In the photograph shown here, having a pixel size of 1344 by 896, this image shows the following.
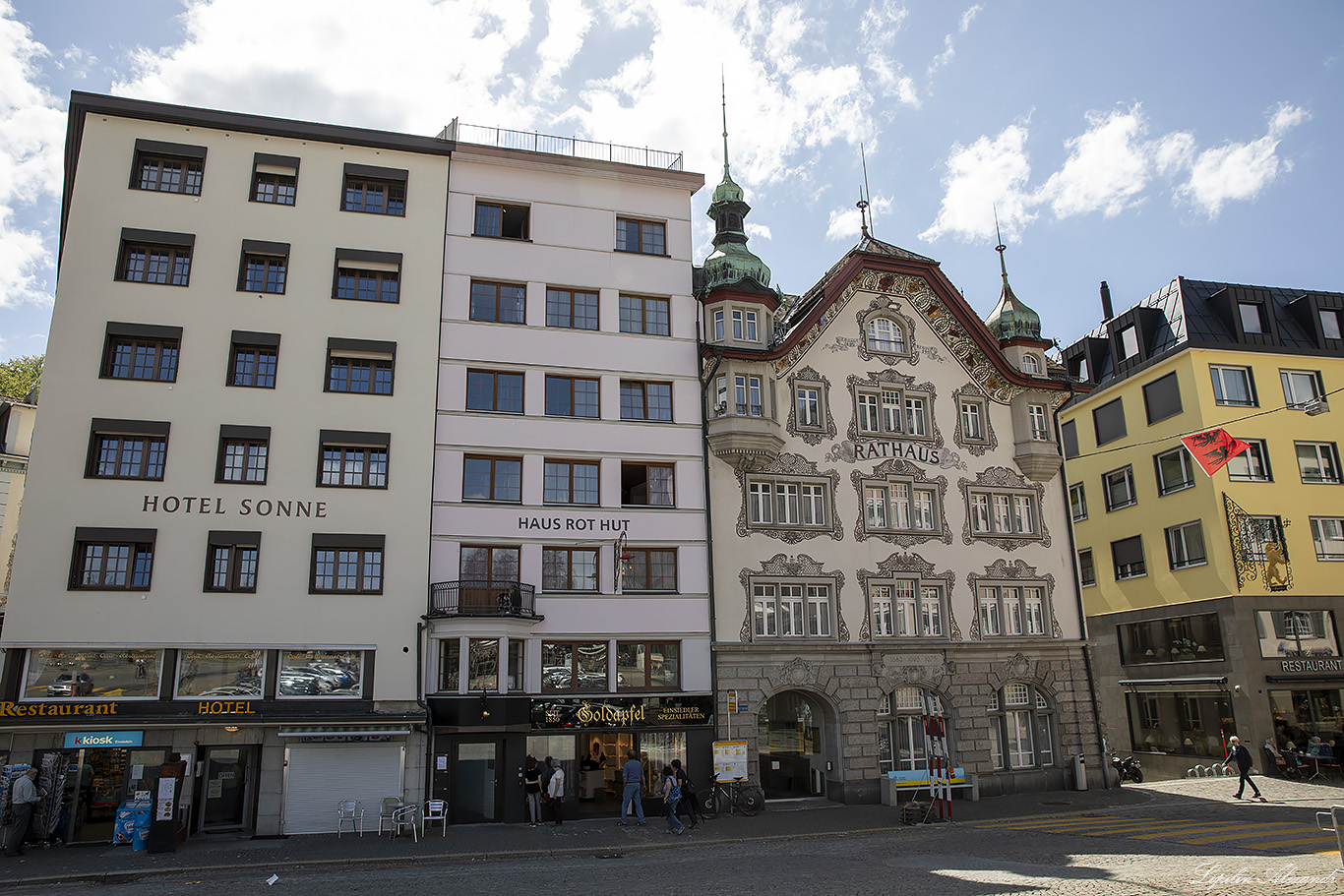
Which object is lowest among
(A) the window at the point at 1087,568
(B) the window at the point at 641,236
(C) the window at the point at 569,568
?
(C) the window at the point at 569,568

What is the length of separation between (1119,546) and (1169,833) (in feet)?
78.2

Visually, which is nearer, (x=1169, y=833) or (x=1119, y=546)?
(x=1169, y=833)

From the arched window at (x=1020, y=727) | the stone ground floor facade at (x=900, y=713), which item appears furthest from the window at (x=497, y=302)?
the arched window at (x=1020, y=727)

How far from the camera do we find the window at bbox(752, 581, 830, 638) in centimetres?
3102

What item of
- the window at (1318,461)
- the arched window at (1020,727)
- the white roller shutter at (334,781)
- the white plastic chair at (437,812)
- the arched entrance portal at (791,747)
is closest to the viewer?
the white plastic chair at (437,812)

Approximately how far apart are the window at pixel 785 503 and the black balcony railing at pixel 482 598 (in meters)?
8.04

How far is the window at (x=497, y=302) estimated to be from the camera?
3152cm

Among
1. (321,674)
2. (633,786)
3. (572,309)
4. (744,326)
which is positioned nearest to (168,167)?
(572,309)

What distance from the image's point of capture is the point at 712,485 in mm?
31500

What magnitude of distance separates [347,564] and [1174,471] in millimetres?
34669

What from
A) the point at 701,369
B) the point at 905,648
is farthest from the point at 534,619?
the point at 905,648

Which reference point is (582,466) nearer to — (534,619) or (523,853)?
(534,619)

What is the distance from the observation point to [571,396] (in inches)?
1238

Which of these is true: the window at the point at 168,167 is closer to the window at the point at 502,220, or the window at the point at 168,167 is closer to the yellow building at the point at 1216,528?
the window at the point at 502,220
